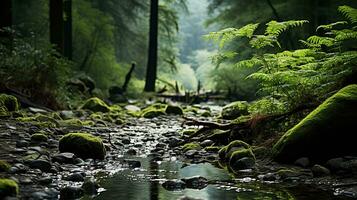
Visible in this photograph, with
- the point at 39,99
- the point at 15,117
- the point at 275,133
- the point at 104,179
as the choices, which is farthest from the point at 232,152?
the point at 39,99

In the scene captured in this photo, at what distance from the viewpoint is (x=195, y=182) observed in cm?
481

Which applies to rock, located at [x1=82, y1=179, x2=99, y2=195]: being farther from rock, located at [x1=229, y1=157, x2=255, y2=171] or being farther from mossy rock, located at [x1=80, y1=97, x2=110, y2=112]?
mossy rock, located at [x1=80, y1=97, x2=110, y2=112]

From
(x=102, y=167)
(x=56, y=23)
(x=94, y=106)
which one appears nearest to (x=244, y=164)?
(x=102, y=167)

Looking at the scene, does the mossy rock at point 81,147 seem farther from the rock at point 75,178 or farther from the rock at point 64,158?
the rock at point 75,178

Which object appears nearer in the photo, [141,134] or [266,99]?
[266,99]

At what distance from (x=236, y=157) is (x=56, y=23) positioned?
9.41 m

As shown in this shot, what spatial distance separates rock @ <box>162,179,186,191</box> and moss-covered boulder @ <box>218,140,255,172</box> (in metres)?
1.09

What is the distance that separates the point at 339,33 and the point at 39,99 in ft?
24.0

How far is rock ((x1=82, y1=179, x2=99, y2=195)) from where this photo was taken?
4259mm

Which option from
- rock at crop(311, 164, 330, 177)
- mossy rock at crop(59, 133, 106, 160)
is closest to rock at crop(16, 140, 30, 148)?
mossy rock at crop(59, 133, 106, 160)

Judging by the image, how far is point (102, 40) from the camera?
23469 mm

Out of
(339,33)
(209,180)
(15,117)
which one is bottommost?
(209,180)

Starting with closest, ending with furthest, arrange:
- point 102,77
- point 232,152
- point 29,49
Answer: point 232,152 → point 29,49 → point 102,77

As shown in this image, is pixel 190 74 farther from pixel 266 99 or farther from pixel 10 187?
pixel 10 187
